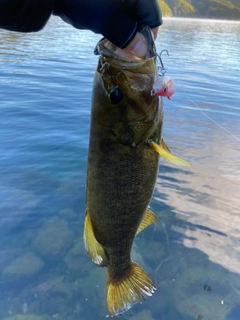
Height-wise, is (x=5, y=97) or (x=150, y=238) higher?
(x=150, y=238)

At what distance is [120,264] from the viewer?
2531 mm

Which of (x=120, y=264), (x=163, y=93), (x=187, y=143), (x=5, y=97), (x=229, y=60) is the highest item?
(x=163, y=93)

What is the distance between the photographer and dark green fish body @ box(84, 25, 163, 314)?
5.91 feet

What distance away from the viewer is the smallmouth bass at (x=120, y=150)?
180 centimetres

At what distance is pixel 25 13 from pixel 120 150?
0.88 meters

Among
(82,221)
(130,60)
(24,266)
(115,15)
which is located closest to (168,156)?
(130,60)

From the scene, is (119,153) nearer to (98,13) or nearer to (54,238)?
(98,13)

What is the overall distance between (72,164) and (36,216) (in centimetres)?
174

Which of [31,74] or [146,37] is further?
[31,74]

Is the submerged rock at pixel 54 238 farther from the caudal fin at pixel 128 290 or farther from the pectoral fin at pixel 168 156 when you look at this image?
the pectoral fin at pixel 168 156

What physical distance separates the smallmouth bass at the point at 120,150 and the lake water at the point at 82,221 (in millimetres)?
1435

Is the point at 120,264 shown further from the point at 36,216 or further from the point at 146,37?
the point at 36,216

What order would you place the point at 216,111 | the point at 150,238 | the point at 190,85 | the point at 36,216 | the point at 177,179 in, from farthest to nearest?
the point at 190,85
the point at 216,111
the point at 177,179
the point at 36,216
the point at 150,238

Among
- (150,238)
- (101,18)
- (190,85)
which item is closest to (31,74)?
(190,85)
